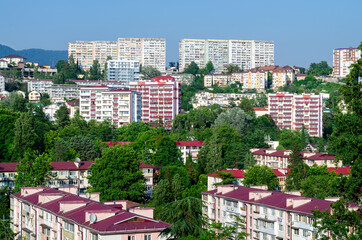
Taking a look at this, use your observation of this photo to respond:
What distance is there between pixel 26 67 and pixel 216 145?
9332 centimetres

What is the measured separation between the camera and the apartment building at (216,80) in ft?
480

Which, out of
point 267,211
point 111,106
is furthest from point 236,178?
point 111,106

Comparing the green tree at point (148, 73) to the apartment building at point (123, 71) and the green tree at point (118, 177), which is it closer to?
the apartment building at point (123, 71)

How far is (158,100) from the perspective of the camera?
9975 centimetres

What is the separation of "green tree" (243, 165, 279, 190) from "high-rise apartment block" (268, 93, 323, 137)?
4993 cm

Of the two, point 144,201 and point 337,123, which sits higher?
point 337,123

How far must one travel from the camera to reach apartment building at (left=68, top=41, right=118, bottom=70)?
166m

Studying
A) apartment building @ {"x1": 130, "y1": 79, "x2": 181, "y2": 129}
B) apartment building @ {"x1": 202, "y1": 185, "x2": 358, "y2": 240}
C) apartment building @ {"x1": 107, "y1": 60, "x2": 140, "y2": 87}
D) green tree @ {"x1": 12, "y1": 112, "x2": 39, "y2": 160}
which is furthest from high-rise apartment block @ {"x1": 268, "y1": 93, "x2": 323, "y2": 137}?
apartment building @ {"x1": 202, "y1": 185, "x2": 358, "y2": 240}

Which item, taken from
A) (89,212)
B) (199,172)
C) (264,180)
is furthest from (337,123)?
(199,172)

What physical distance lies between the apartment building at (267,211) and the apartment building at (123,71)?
99.6 metres

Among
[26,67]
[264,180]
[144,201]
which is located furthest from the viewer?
[26,67]

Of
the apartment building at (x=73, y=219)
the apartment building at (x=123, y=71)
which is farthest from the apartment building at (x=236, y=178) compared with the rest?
the apartment building at (x=123, y=71)

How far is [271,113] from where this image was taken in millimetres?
104812

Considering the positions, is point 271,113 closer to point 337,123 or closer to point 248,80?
point 248,80
